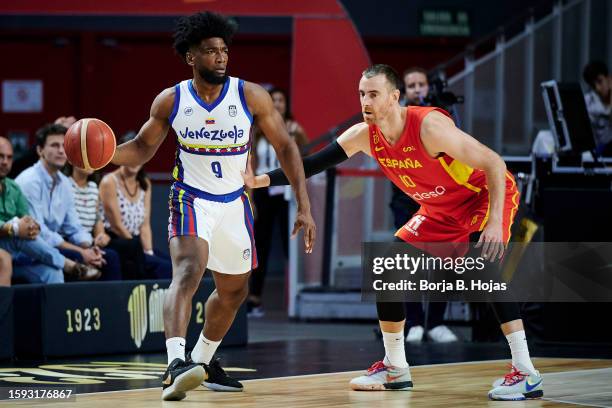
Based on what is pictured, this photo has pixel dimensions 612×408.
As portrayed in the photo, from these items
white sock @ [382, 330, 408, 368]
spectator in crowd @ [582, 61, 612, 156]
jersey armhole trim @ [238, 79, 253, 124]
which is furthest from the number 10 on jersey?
spectator in crowd @ [582, 61, 612, 156]

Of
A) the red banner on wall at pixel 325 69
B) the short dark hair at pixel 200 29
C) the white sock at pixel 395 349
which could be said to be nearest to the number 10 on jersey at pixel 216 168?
the short dark hair at pixel 200 29

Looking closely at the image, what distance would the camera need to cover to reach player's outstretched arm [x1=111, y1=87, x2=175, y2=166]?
6.19 metres

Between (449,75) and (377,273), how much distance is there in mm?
9220

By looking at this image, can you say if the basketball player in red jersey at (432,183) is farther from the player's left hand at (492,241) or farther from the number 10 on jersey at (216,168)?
the number 10 on jersey at (216,168)

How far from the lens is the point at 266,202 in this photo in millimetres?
11633

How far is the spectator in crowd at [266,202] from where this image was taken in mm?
11477

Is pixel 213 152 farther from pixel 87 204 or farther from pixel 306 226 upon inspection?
pixel 87 204

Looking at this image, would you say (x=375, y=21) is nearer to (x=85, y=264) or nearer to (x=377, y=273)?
(x=85, y=264)

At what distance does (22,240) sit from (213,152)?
2.64 meters

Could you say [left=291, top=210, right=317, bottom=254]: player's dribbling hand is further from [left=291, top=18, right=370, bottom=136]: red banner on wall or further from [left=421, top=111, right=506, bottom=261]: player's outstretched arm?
[left=291, top=18, right=370, bottom=136]: red banner on wall

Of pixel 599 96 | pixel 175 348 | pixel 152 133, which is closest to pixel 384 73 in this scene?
pixel 152 133

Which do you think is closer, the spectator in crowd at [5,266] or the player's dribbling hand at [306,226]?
the player's dribbling hand at [306,226]

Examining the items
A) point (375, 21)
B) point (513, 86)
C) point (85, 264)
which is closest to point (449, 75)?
point (375, 21)

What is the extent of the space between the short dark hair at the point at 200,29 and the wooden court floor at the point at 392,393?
179 cm
